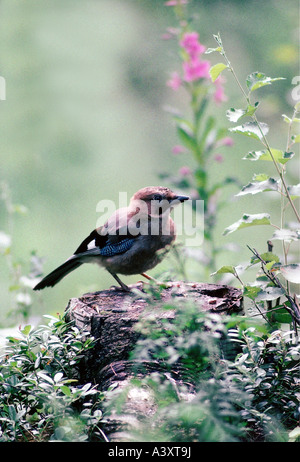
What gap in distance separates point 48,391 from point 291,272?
0.88 m

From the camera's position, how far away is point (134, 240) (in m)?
3.19

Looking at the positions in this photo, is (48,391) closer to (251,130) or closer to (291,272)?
(291,272)

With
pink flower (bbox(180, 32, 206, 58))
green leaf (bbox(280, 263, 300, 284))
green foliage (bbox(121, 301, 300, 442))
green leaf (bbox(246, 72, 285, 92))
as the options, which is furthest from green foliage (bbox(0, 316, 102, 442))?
pink flower (bbox(180, 32, 206, 58))

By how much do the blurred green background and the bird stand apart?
1.72 metres

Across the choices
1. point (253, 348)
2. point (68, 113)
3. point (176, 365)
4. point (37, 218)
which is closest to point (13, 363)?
point (176, 365)

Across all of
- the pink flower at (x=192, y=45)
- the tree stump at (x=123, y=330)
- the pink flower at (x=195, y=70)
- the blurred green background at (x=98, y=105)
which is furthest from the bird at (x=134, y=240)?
the blurred green background at (x=98, y=105)

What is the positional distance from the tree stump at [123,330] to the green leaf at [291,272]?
0.32m

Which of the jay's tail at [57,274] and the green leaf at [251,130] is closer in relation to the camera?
the green leaf at [251,130]

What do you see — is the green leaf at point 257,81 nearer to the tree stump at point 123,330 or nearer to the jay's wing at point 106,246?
the tree stump at point 123,330

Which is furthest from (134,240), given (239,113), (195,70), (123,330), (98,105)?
(98,105)

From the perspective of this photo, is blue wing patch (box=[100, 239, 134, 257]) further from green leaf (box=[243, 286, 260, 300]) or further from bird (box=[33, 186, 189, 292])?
green leaf (box=[243, 286, 260, 300])

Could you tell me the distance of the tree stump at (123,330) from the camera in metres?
1.89

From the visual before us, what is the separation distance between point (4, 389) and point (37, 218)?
381cm

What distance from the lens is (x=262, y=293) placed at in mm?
2125
